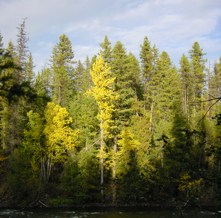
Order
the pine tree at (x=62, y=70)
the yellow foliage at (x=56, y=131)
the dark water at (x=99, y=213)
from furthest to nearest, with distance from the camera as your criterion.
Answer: the pine tree at (x=62, y=70) → the yellow foliage at (x=56, y=131) → the dark water at (x=99, y=213)

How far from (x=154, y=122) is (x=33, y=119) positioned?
16362 mm

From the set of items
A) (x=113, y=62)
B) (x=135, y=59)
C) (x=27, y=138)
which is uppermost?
(x=135, y=59)

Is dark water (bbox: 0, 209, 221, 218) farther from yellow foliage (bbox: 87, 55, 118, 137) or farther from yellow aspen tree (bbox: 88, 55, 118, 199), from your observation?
yellow foliage (bbox: 87, 55, 118, 137)

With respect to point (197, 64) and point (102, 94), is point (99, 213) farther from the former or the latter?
point (197, 64)

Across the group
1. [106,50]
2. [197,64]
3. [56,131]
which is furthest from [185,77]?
→ [56,131]

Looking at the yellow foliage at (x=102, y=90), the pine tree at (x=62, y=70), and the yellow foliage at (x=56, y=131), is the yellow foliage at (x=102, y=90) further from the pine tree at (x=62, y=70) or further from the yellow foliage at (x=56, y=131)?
the pine tree at (x=62, y=70)

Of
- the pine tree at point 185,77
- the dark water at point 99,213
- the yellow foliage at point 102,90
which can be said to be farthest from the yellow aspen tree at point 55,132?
the pine tree at point 185,77

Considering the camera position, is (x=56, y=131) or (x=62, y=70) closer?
(x=56, y=131)

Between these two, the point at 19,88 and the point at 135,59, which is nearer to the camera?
the point at 19,88

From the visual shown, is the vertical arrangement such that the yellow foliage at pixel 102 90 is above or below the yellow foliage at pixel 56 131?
above

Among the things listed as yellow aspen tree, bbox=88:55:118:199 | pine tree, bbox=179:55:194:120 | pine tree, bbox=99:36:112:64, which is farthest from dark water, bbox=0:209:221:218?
pine tree, bbox=179:55:194:120

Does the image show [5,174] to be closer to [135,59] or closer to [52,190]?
[52,190]

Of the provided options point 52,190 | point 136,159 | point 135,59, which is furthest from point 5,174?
point 135,59

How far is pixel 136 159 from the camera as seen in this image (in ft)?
104
